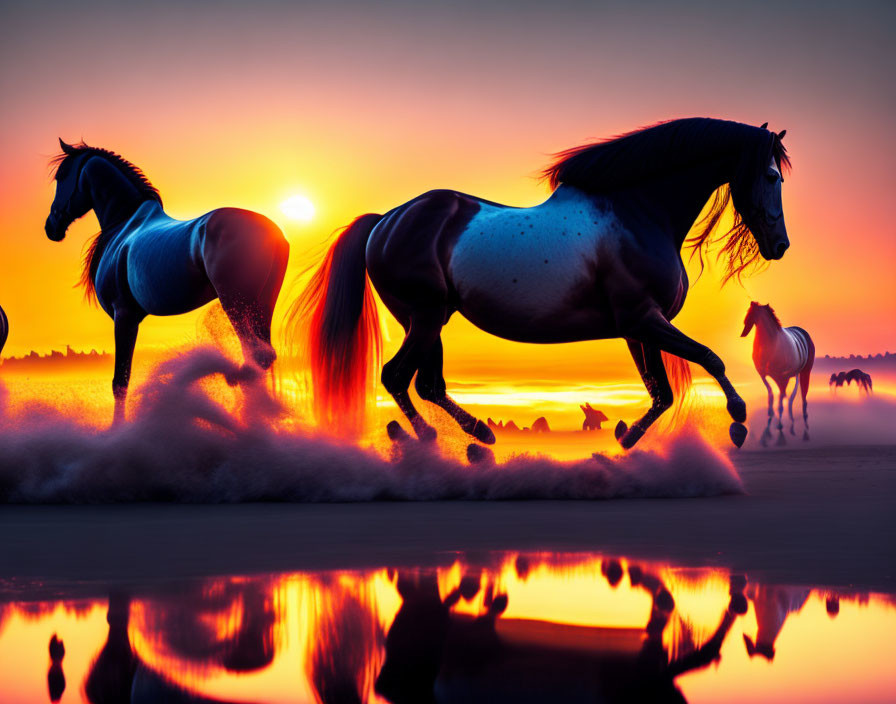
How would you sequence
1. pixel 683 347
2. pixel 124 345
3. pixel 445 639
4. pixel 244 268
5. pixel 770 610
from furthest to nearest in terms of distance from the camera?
1. pixel 124 345
2. pixel 244 268
3. pixel 683 347
4. pixel 770 610
5. pixel 445 639

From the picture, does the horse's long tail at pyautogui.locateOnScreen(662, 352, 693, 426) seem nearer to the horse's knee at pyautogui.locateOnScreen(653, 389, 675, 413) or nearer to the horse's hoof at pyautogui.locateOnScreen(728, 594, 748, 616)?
the horse's knee at pyautogui.locateOnScreen(653, 389, 675, 413)

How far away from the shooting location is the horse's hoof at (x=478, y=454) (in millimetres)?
6717

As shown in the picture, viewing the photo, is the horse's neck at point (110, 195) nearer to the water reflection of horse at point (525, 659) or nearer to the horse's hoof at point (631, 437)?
the horse's hoof at point (631, 437)

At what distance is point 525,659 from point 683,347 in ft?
15.0

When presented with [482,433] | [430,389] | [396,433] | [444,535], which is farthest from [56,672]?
[430,389]

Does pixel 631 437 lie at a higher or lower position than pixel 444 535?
higher

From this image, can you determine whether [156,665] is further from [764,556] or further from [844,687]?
[764,556]

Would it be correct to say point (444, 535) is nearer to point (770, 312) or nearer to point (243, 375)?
point (243, 375)

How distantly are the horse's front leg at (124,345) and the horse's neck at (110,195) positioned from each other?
975mm

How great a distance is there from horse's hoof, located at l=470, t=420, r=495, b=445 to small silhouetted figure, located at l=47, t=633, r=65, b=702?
4775 millimetres

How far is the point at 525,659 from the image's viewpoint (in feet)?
7.13

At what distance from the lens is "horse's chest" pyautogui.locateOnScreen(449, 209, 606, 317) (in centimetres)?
671

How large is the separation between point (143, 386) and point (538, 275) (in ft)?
8.70

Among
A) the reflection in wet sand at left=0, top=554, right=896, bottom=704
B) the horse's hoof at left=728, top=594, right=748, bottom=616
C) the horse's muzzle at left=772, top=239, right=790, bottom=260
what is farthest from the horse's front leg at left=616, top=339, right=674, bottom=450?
the horse's hoof at left=728, top=594, right=748, bottom=616
